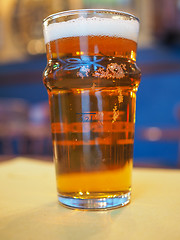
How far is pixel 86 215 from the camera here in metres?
0.44

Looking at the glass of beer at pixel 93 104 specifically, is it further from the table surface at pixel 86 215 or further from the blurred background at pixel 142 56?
the blurred background at pixel 142 56

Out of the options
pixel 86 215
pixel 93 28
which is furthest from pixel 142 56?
pixel 86 215

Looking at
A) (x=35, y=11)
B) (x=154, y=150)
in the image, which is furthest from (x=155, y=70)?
(x=35, y=11)

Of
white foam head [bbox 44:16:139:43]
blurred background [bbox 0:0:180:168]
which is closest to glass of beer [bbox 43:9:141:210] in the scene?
white foam head [bbox 44:16:139:43]

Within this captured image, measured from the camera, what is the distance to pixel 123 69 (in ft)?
1.64

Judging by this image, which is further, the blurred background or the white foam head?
the blurred background

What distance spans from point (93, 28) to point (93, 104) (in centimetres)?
13

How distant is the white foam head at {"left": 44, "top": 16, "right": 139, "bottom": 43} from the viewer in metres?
0.49

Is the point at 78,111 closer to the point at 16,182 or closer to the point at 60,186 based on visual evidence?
the point at 60,186

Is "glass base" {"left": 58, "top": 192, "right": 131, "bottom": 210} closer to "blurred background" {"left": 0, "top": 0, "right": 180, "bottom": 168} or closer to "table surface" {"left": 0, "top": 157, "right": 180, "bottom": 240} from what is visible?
"table surface" {"left": 0, "top": 157, "right": 180, "bottom": 240}

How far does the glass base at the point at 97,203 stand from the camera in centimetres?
47

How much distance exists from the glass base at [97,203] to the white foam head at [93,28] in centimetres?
28

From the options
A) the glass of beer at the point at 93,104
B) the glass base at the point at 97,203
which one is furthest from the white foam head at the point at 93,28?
the glass base at the point at 97,203

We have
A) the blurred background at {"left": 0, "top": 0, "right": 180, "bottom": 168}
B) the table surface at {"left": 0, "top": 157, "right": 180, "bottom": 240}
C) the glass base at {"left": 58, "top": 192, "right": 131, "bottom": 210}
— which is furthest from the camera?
the blurred background at {"left": 0, "top": 0, "right": 180, "bottom": 168}
